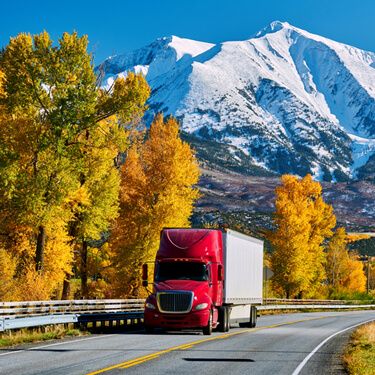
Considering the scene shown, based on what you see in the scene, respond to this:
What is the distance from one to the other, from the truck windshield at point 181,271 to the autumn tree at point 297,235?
37.2m

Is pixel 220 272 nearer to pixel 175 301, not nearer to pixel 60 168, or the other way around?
pixel 175 301

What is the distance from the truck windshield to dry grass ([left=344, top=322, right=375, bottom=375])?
19.7 ft

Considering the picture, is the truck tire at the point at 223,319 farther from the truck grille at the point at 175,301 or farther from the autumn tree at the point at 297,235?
the autumn tree at the point at 297,235

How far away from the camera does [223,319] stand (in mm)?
30281

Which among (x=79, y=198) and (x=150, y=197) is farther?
(x=150, y=197)

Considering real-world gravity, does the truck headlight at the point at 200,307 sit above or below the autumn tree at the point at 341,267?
below

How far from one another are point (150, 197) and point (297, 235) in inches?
930

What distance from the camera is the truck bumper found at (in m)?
27.6

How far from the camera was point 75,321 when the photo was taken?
28.0m

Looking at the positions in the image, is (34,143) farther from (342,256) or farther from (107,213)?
(342,256)

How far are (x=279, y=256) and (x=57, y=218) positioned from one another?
35669mm

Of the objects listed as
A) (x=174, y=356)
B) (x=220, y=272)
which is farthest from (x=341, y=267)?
(x=174, y=356)

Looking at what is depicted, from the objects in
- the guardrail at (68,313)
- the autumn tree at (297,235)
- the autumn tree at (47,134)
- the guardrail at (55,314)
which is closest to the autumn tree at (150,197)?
the guardrail at (68,313)

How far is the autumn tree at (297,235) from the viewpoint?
65500mm
